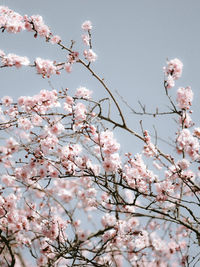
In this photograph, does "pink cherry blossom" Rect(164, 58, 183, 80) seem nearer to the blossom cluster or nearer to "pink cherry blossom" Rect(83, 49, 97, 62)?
the blossom cluster

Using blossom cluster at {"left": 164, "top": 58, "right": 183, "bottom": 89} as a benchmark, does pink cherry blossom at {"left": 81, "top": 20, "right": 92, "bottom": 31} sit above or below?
above

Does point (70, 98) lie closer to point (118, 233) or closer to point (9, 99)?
point (9, 99)

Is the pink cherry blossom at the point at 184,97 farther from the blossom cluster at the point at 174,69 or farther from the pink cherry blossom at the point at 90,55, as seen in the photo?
the pink cherry blossom at the point at 90,55

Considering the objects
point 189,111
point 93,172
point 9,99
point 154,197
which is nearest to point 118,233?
point 154,197

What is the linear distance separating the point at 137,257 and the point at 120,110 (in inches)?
117

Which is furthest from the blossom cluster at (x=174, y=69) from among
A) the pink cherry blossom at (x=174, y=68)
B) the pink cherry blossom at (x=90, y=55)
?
the pink cherry blossom at (x=90, y=55)

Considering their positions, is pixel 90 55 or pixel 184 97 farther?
pixel 90 55

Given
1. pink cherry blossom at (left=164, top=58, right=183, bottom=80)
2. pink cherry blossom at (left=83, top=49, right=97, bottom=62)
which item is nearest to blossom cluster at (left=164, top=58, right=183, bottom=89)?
pink cherry blossom at (left=164, top=58, right=183, bottom=80)

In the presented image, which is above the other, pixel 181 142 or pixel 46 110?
pixel 46 110

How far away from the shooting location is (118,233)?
4.58 m

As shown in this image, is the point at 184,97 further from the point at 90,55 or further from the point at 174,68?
the point at 90,55

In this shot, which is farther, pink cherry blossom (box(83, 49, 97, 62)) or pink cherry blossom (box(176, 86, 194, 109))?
pink cherry blossom (box(83, 49, 97, 62))

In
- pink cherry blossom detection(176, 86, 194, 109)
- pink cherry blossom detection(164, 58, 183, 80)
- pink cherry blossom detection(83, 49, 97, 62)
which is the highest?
pink cherry blossom detection(83, 49, 97, 62)

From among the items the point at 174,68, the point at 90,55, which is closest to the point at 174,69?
the point at 174,68
